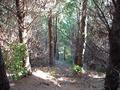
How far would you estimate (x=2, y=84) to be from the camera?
6215 mm

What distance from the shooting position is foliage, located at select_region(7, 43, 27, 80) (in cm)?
1137

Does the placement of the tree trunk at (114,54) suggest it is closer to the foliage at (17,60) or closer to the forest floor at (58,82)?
the forest floor at (58,82)

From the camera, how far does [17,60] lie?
1148cm

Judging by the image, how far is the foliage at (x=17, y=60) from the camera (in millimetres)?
11372

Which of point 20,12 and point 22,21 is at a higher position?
point 20,12

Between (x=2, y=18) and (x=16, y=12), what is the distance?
10.1 ft

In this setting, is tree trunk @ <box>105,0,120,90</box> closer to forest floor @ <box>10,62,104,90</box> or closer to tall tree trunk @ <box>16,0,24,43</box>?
forest floor @ <box>10,62,104,90</box>

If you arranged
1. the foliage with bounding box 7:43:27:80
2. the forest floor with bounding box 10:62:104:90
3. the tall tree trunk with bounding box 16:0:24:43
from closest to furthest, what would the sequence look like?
the foliage with bounding box 7:43:27:80
the forest floor with bounding box 10:62:104:90
the tall tree trunk with bounding box 16:0:24:43

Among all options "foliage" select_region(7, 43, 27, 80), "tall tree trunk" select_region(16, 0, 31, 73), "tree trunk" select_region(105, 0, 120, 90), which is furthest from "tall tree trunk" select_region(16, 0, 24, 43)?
"tree trunk" select_region(105, 0, 120, 90)

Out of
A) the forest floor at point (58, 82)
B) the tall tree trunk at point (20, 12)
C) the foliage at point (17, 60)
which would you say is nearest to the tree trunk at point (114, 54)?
the forest floor at point (58, 82)

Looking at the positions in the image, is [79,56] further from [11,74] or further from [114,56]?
[114,56]

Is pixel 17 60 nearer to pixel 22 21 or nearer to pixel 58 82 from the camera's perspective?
pixel 22 21

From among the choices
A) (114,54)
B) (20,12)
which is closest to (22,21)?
(20,12)

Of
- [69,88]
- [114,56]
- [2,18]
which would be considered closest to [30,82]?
[69,88]
